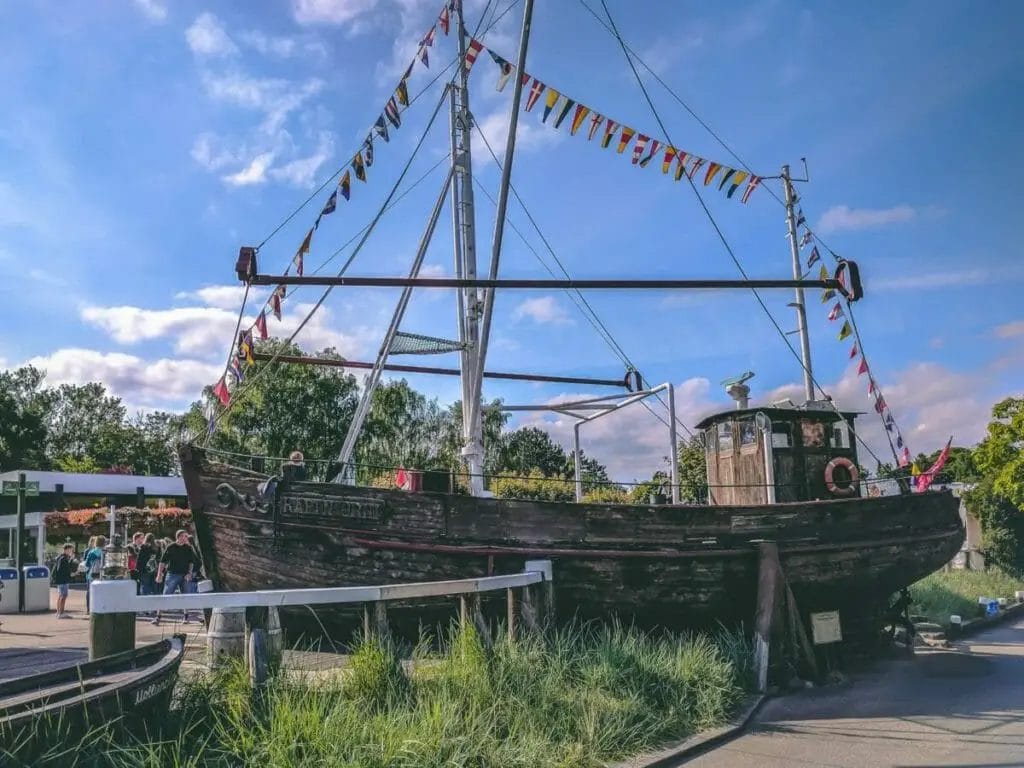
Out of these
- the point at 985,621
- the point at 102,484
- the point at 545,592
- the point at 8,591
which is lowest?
the point at 985,621

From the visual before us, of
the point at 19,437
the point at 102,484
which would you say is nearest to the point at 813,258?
the point at 102,484

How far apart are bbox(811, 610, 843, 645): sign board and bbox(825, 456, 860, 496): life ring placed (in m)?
2.36

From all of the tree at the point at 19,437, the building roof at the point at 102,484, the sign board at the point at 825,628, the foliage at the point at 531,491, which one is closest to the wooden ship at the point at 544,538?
the sign board at the point at 825,628

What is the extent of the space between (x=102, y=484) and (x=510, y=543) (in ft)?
80.0

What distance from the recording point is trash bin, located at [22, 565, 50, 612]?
1609cm

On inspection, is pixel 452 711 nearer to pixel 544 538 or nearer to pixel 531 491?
pixel 544 538

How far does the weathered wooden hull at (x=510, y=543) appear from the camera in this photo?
9.41m

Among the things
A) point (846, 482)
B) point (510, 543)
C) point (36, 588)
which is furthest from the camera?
point (36, 588)

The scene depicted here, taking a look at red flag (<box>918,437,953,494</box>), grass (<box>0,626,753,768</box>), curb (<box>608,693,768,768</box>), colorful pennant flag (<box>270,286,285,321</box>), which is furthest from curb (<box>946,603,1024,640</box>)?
colorful pennant flag (<box>270,286,285,321</box>)

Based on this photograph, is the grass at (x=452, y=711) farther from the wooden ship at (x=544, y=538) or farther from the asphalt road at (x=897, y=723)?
the wooden ship at (x=544, y=538)

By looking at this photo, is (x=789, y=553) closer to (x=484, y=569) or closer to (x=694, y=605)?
(x=694, y=605)

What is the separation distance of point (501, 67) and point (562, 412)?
19.0ft

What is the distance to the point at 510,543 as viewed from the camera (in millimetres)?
9469

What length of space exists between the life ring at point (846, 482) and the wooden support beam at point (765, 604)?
8.00 ft
